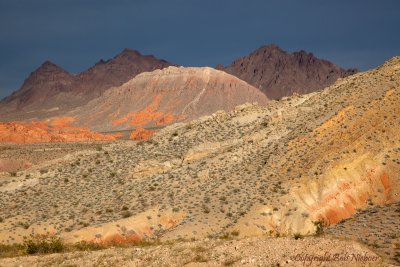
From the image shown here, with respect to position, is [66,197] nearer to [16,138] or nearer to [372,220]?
[372,220]

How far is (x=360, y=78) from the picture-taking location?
39.7m

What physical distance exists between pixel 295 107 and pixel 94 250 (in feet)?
85.5

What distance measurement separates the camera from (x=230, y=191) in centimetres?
2955

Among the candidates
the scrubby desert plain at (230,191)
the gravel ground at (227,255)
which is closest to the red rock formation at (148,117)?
the scrubby desert plain at (230,191)

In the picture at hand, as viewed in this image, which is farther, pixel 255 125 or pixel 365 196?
pixel 255 125

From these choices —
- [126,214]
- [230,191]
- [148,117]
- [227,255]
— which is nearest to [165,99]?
[148,117]

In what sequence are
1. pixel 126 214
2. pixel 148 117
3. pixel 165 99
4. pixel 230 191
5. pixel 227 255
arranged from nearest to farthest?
pixel 227 255, pixel 126 214, pixel 230 191, pixel 148 117, pixel 165 99

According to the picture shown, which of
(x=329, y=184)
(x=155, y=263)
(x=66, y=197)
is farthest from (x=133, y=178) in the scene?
(x=155, y=263)

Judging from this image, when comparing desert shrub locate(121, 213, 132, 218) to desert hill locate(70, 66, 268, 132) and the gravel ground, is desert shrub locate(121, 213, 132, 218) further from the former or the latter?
desert hill locate(70, 66, 268, 132)

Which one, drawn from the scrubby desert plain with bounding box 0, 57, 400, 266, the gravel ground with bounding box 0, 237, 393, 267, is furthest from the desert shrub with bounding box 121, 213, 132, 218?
the gravel ground with bounding box 0, 237, 393, 267

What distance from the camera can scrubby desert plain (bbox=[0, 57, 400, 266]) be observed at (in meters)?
16.0

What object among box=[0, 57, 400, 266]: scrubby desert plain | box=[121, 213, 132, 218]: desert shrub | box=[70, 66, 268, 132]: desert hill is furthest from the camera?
box=[70, 66, 268, 132]: desert hill

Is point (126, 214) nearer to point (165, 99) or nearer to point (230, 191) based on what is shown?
point (230, 191)

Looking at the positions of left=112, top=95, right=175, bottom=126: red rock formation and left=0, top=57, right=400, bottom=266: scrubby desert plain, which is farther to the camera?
left=112, top=95, right=175, bottom=126: red rock formation
